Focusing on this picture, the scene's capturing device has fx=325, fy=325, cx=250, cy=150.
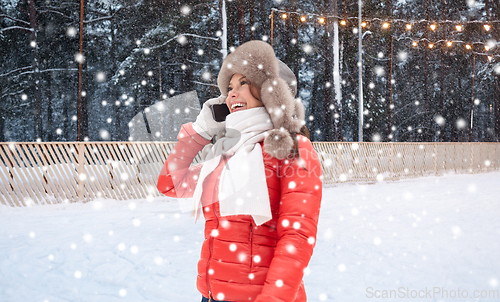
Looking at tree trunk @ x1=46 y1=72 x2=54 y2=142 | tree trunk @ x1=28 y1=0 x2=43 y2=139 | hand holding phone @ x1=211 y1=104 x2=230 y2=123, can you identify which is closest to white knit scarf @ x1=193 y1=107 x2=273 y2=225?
hand holding phone @ x1=211 y1=104 x2=230 y2=123

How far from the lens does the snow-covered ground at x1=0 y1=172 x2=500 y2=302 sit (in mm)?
3129

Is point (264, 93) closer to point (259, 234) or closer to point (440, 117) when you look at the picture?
point (259, 234)

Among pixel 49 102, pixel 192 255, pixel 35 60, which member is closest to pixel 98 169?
pixel 192 255

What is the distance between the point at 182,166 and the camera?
163cm

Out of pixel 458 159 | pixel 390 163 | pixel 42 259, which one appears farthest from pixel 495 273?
pixel 458 159

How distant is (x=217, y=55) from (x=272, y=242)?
22808 mm

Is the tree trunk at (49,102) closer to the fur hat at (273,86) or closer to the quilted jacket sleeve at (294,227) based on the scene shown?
the fur hat at (273,86)

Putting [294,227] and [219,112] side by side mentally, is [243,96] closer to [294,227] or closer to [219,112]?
[219,112]

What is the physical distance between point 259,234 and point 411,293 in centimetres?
261

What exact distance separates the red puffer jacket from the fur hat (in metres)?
0.07

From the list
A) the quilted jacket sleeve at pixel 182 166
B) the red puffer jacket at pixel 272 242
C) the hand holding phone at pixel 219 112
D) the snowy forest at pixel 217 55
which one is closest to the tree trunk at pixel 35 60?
the snowy forest at pixel 217 55

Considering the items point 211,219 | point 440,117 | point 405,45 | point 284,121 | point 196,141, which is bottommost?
point 440,117

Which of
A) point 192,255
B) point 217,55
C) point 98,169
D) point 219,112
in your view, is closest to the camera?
point 219,112

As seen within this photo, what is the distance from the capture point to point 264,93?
1422mm
